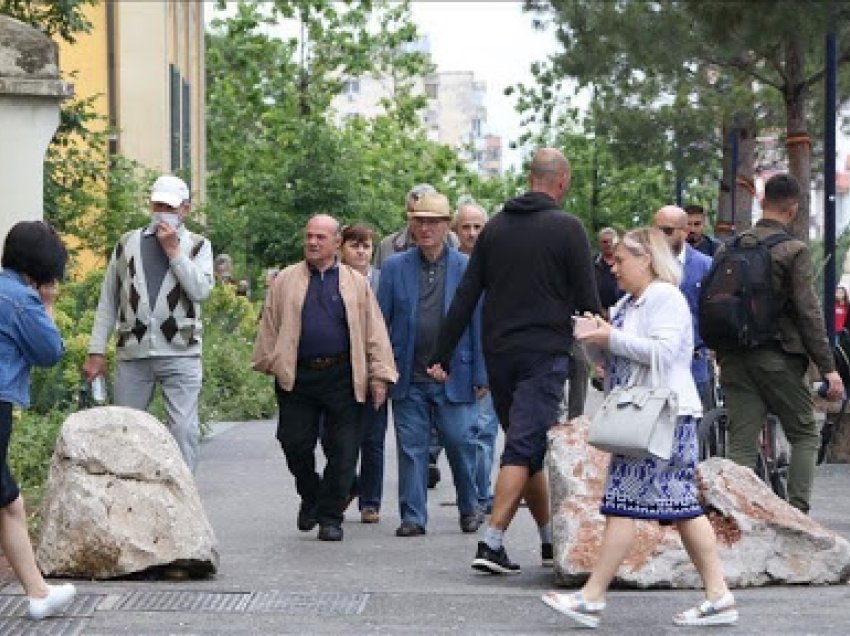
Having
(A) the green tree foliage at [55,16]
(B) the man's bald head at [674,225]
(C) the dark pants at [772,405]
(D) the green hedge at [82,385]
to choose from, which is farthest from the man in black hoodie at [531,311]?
(A) the green tree foliage at [55,16]

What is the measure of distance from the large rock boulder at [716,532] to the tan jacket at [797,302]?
3.29 feet

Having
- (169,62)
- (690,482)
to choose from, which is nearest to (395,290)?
(690,482)

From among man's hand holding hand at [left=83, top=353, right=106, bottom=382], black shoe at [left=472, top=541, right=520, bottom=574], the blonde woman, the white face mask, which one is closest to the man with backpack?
black shoe at [left=472, top=541, right=520, bottom=574]

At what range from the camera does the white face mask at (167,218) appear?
1159 cm

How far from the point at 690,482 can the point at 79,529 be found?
2.73 m

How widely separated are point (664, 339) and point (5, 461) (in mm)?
2533

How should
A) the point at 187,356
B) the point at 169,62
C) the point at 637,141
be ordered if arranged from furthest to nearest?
1. the point at 637,141
2. the point at 169,62
3. the point at 187,356

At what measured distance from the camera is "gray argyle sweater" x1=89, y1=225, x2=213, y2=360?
11625 mm

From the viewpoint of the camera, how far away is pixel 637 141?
1762 inches

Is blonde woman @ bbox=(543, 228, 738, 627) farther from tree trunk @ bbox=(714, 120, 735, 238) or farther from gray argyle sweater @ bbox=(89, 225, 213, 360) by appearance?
tree trunk @ bbox=(714, 120, 735, 238)

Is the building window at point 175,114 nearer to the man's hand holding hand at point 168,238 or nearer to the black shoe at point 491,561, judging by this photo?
the man's hand holding hand at point 168,238

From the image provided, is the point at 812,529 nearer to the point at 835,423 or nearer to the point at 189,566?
the point at 189,566

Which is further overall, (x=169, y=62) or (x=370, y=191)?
(x=169, y=62)

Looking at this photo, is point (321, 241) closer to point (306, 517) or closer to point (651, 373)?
point (306, 517)
